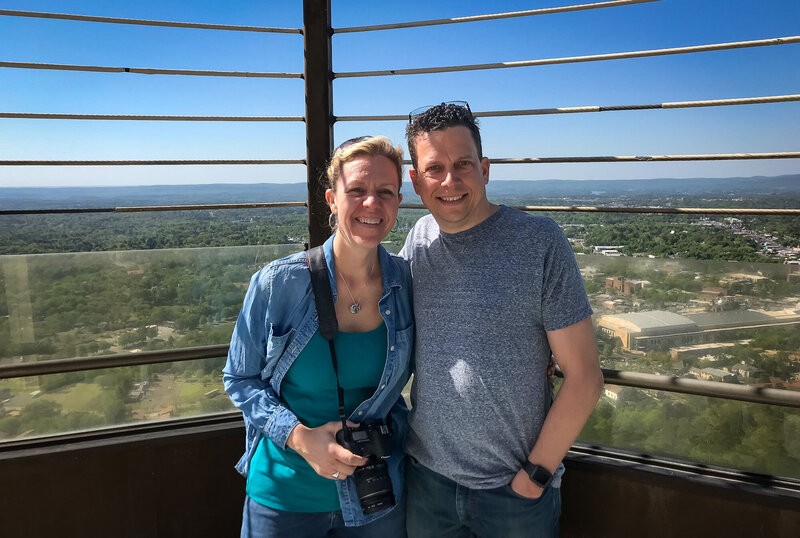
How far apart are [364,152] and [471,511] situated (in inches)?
41.0

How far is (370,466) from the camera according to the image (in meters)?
1.45

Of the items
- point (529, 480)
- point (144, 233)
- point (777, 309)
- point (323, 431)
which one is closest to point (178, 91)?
point (144, 233)

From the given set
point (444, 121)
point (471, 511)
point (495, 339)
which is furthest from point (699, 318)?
point (444, 121)

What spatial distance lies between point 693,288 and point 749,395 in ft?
1.39

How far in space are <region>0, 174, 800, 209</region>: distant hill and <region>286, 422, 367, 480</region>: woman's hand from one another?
0.99 meters

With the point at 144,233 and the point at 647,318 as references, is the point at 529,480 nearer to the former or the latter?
the point at 647,318

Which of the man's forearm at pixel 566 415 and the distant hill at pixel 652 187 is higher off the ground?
the distant hill at pixel 652 187

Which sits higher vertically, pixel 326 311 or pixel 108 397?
pixel 326 311

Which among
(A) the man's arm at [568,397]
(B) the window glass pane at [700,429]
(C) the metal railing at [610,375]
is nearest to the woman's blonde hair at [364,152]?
(A) the man's arm at [568,397]

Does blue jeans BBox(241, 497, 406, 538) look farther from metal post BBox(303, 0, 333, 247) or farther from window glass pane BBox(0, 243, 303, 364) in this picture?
metal post BBox(303, 0, 333, 247)

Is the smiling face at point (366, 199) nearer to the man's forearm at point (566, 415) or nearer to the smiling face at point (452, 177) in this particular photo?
the smiling face at point (452, 177)

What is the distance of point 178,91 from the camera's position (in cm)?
261

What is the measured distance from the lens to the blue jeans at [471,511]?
4.82 feet

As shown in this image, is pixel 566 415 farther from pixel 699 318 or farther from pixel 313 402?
pixel 699 318
